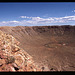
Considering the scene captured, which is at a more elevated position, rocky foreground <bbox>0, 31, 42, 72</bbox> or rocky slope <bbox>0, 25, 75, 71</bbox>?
rocky foreground <bbox>0, 31, 42, 72</bbox>

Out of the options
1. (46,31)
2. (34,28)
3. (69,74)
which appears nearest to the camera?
(69,74)

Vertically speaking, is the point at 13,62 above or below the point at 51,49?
above

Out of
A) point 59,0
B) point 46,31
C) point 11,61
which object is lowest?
point 46,31

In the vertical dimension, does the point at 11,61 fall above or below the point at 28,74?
below

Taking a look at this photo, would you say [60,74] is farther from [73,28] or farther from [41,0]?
[73,28]

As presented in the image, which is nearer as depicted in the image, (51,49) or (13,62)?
(13,62)

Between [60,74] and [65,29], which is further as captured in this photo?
[65,29]

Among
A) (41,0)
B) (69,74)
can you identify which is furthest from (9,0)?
(69,74)

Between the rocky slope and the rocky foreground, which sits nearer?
the rocky foreground

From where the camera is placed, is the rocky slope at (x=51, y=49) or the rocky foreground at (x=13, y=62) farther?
the rocky slope at (x=51, y=49)

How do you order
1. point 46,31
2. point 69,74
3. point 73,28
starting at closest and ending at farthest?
point 69,74
point 73,28
point 46,31

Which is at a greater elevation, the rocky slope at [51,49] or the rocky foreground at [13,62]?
the rocky foreground at [13,62]
